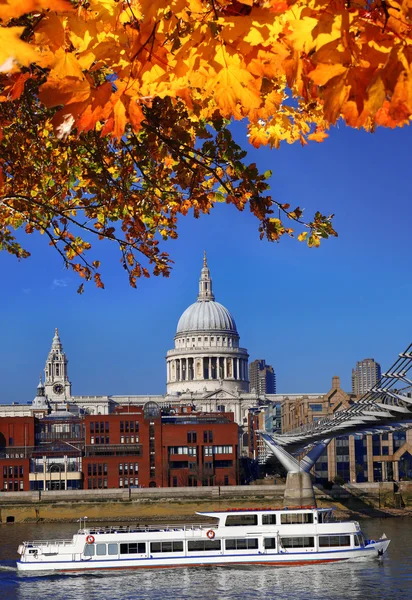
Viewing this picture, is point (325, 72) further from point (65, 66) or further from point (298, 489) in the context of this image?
point (298, 489)

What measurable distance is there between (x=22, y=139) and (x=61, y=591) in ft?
111

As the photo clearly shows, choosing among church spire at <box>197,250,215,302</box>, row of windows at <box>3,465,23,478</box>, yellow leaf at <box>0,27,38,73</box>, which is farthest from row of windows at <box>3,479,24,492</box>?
church spire at <box>197,250,215,302</box>

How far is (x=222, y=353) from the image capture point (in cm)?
16912

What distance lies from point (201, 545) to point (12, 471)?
124 ft

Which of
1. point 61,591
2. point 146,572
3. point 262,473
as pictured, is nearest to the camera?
point 61,591

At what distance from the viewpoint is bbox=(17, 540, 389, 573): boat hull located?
45.9 meters

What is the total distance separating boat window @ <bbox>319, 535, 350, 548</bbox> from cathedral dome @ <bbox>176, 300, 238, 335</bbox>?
127 m

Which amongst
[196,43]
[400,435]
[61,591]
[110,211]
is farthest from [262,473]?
[196,43]

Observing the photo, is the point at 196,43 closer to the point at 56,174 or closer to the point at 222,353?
the point at 56,174

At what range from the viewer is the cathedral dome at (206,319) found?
584 feet

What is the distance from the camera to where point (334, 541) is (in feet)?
159

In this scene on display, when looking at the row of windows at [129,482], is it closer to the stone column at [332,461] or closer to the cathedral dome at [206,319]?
the stone column at [332,461]

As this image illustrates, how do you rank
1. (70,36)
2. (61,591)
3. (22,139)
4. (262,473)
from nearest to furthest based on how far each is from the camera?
(70,36) → (22,139) → (61,591) → (262,473)

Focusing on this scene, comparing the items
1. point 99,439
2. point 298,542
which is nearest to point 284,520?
point 298,542
